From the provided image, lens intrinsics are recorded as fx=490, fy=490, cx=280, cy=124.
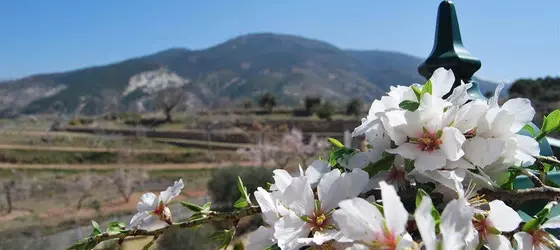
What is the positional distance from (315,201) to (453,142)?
17cm

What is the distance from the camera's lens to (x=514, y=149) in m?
0.64

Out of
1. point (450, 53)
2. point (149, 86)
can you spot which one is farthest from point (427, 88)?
point (149, 86)

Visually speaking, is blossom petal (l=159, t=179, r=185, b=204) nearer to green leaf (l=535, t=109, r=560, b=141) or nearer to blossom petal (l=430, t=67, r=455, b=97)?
blossom petal (l=430, t=67, r=455, b=97)

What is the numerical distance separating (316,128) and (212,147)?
957 centimetres

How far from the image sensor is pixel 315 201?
0.58 meters

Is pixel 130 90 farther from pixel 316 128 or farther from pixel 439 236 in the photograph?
pixel 439 236

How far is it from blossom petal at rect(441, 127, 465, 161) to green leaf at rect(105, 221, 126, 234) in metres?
0.47

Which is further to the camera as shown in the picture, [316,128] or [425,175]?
[316,128]

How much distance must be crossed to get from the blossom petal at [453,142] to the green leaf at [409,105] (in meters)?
0.06

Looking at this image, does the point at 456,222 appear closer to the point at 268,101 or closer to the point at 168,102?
the point at 268,101

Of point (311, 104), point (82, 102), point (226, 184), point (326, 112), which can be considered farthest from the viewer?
point (82, 102)

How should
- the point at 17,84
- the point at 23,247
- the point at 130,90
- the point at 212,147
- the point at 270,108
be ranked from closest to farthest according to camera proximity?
the point at 23,247 → the point at 212,147 → the point at 270,108 → the point at 130,90 → the point at 17,84

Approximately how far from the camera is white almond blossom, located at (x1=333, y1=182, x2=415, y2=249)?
442mm

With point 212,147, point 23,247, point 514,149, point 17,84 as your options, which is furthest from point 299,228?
point 17,84
